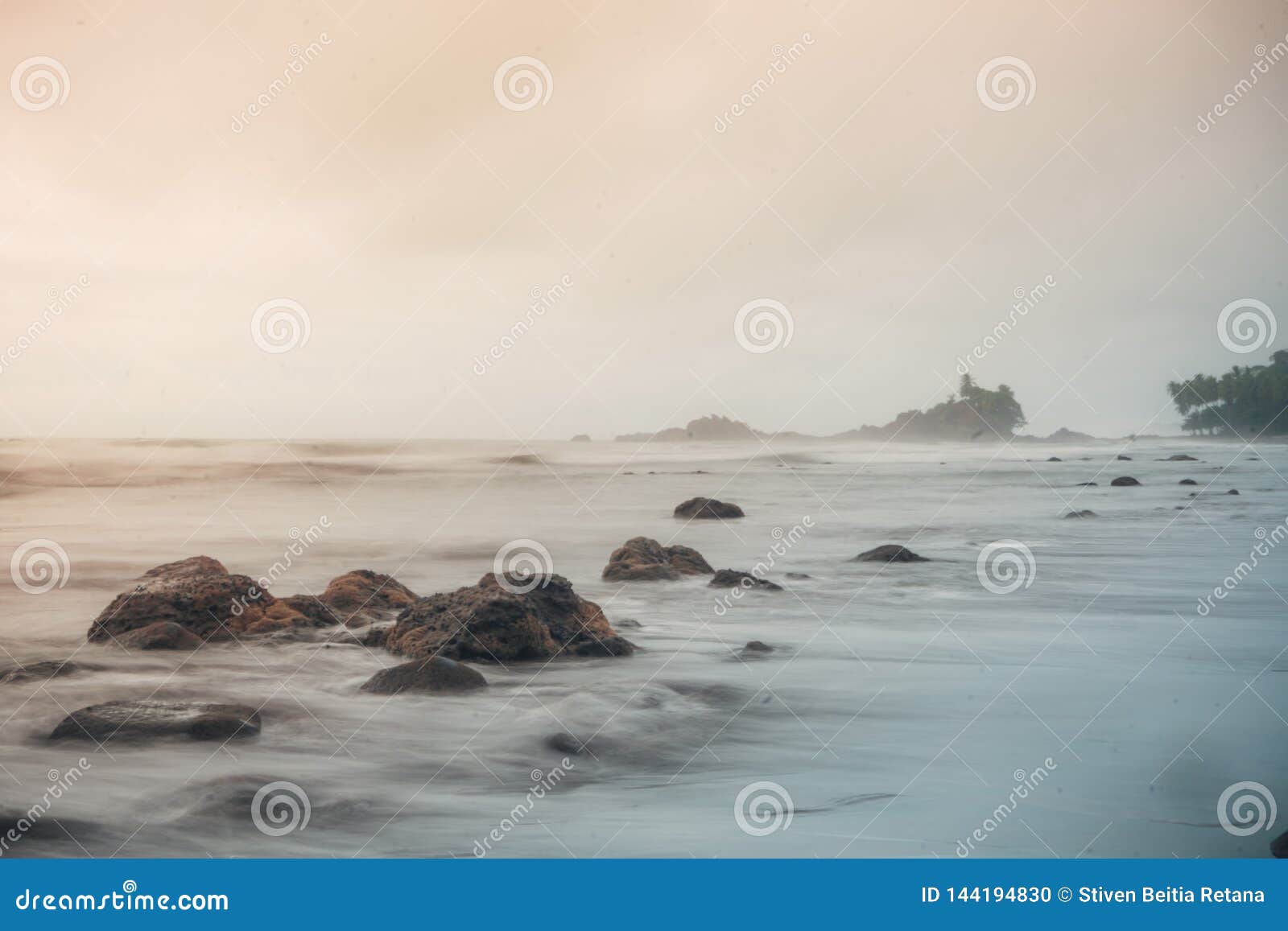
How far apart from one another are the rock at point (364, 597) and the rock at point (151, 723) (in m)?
1.03

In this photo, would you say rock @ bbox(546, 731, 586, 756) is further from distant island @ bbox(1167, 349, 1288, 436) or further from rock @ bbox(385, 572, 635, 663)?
distant island @ bbox(1167, 349, 1288, 436)

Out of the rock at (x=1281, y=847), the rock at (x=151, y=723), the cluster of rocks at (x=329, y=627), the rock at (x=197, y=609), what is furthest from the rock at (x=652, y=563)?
the rock at (x=1281, y=847)

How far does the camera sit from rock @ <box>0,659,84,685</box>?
4473 mm

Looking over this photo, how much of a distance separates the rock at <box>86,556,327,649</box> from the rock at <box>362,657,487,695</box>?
0.89m

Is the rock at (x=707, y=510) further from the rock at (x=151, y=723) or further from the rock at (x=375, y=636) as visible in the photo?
the rock at (x=151, y=723)

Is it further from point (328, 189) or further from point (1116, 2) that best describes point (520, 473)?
point (1116, 2)

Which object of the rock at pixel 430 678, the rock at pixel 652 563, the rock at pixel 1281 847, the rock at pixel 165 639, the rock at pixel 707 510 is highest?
the rock at pixel 707 510

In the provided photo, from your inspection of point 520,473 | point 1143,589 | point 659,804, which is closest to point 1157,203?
point 1143,589

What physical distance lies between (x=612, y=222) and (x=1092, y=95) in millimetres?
3495

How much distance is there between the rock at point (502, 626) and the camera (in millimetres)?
4297

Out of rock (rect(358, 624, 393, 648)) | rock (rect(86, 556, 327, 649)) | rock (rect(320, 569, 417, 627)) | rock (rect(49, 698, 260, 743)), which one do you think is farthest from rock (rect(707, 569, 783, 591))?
rock (rect(49, 698, 260, 743))

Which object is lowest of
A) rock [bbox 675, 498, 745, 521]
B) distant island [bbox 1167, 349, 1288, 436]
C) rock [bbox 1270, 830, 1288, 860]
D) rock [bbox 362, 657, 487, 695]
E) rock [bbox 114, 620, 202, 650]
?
rock [bbox 1270, 830, 1288, 860]

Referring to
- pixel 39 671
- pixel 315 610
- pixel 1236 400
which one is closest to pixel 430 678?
pixel 315 610

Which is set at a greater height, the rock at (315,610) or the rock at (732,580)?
the rock at (732,580)
